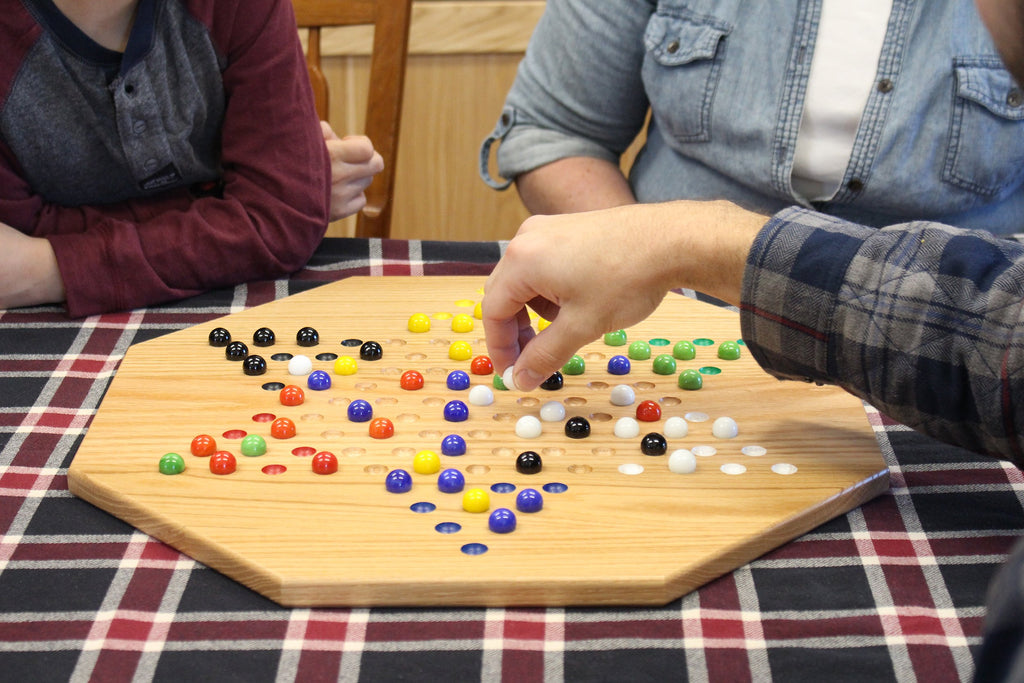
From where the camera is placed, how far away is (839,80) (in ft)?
4.14

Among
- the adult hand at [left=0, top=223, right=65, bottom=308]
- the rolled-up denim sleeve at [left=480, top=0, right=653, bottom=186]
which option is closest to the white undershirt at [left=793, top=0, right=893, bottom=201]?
the rolled-up denim sleeve at [left=480, top=0, right=653, bottom=186]

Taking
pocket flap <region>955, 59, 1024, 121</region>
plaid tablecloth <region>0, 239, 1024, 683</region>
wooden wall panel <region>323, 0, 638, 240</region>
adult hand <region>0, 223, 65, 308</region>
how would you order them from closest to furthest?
1. plaid tablecloth <region>0, 239, 1024, 683</region>
2. adult hand <region>0, 223, 65, 308</region>
3. pocket flap <region>955, 59, 1024, 121</region>
4. wooden wall panel <region>323, 0, 638, 240</region>

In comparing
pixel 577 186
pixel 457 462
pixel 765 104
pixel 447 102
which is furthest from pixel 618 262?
pixel 447 102

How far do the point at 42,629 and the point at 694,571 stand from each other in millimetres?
402

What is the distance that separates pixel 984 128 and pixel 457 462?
821 mm

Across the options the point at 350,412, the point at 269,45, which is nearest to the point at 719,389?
the point at 350,412

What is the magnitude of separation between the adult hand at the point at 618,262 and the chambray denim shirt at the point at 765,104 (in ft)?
1.65

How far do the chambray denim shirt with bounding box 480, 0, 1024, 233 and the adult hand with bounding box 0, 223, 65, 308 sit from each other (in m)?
0.67

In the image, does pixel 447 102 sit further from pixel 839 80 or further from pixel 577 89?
pixel 839 80

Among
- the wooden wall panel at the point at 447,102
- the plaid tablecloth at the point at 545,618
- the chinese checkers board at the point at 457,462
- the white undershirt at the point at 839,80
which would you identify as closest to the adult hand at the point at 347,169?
the chinese checkers board at the point at 457,462

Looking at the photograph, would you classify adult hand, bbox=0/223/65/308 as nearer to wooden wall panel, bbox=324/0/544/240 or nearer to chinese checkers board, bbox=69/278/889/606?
chinese checkers board, bbox=69/278/889/606

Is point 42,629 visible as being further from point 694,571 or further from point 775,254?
point 775,254

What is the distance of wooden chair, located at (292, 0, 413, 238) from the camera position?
1.58 meters

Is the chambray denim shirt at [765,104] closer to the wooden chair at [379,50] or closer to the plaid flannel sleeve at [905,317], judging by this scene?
the wooden chair at [379,50]
